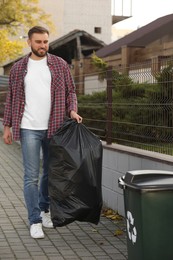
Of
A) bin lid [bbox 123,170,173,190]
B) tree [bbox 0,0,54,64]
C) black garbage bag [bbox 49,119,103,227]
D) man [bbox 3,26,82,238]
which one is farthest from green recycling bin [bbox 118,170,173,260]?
tree [bbox 0,0,54,64]

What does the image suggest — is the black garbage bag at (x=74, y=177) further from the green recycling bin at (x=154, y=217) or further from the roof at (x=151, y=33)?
the roof at (x=151, y=33)

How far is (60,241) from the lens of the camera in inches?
225

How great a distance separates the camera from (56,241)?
18.7 feet

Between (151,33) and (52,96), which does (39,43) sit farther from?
(151,33)

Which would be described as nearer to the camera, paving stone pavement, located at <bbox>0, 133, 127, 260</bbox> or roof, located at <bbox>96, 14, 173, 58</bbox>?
paving stone pavement, located at <bbox>0, 133, 127, 260</bbox>

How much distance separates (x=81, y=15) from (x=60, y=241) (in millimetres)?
45300

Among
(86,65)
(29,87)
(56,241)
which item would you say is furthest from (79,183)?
(86,65)

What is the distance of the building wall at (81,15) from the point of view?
48.9 meters

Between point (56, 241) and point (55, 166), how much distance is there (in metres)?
0.72

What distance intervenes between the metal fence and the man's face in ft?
3.83

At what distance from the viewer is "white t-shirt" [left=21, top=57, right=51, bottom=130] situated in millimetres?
5930

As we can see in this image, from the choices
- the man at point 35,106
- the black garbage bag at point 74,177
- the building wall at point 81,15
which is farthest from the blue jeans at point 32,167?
the building wall at point 81,15

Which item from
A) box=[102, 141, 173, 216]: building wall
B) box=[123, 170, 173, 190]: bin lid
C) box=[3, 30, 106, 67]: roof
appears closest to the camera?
box=[123, 170, 173, 190]: bin lid

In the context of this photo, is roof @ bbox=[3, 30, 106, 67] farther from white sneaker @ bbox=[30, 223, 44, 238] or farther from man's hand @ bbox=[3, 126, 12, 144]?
white sneaker @ bbox=[30, 223, 44, 238]
